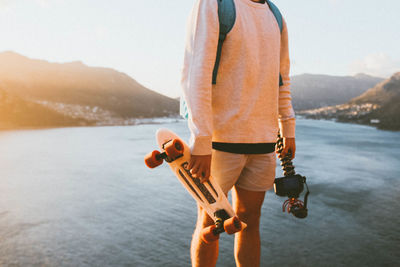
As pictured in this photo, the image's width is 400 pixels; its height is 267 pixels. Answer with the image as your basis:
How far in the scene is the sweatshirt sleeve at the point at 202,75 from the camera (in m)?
1.12

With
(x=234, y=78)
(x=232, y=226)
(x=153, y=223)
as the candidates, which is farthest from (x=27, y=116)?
(x=232, y=226)

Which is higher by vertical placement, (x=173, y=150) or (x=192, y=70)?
(x=192, y=70)

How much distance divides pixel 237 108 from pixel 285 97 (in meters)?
0.42

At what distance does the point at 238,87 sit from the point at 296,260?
1.56 meters

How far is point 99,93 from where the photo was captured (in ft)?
220

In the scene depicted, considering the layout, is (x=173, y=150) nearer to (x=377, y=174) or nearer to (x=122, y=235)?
(x=122, y=235)

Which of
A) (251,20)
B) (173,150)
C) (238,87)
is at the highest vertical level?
(251,20)

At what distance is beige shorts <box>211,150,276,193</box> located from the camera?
4.13 ft

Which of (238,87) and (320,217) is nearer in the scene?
(238,87)

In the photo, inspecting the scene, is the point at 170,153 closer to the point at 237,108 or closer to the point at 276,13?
the point at 237,108

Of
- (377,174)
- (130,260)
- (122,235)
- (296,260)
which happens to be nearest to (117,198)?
(122,235)

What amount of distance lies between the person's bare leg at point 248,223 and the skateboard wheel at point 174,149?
0.41m

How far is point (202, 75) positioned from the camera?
1125 millimetres

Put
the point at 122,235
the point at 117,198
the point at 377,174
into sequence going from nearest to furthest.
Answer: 1. the point at 122,235
2. the point at 117,198
3. the point at 377,174
